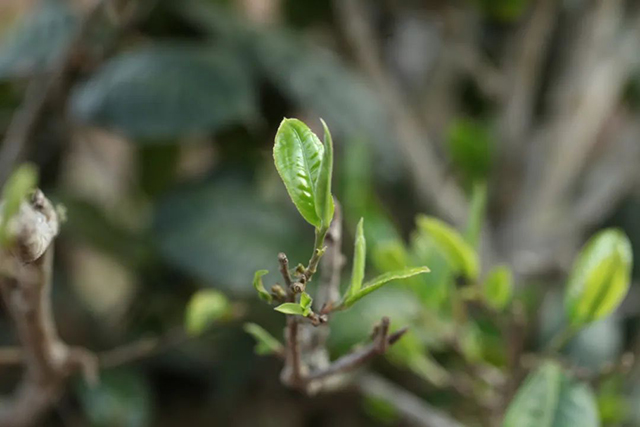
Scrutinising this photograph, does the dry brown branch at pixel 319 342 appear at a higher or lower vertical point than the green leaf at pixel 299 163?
lower

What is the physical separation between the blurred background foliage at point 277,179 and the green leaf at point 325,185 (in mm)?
273

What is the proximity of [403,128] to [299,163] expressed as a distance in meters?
0.56

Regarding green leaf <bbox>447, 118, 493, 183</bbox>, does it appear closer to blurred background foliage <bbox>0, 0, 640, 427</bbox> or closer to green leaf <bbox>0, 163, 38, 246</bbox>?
blurred background foliage <bbox>0, 0, 640, 427</bbox>

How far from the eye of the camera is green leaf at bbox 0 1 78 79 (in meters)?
0.66

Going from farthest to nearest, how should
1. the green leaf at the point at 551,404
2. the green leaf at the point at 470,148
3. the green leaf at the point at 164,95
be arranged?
the green leaf at the point at 470,148 → the green leaf at the point at 164,95 → the green leaf at the point at 551,404

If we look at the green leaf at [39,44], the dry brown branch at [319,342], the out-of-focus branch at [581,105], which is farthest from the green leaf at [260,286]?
the out-of-focus branch at [581,105]

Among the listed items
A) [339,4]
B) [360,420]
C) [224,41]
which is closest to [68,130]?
[224,41]

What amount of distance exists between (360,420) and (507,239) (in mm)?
304

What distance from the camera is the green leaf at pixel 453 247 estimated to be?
0.43 m

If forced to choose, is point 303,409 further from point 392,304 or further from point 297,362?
point 297,362

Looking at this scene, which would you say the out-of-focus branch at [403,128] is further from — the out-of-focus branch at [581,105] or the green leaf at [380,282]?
the green leaf at [380,282]

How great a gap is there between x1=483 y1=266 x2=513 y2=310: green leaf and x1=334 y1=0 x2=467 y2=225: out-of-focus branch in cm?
35

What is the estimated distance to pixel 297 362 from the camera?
33 centimetres

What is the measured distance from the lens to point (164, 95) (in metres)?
0.61
